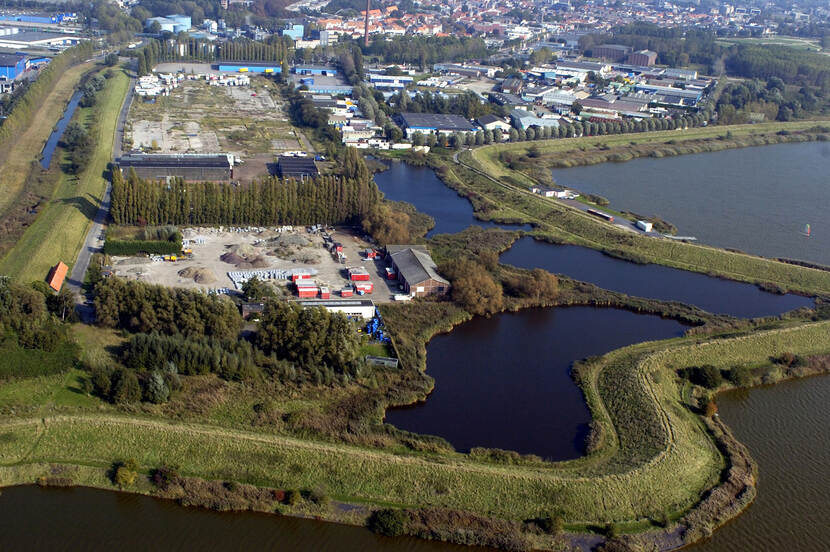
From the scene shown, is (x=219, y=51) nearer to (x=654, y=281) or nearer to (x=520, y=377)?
(x=654, y=281)

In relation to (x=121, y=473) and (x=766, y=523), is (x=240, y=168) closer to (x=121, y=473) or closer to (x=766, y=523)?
(x=121, y=473)

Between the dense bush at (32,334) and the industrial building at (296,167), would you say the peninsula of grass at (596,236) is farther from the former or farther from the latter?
the dense bush at (32,334)

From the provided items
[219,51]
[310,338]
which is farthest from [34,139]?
[219,51]

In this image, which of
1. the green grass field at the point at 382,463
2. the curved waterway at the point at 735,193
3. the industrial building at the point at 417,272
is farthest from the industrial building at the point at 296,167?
the green grass field at the point at 382,463

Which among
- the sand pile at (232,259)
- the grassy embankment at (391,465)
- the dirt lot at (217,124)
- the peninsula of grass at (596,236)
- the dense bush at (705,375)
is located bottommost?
the grassy embankment at (391,465)

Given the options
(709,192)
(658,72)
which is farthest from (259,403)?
(658,72)
